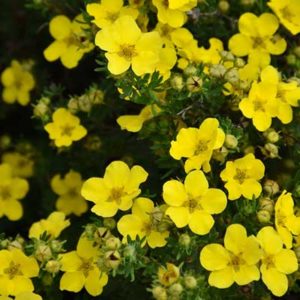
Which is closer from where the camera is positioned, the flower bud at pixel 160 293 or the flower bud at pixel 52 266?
the flower bud at pixel 160 293

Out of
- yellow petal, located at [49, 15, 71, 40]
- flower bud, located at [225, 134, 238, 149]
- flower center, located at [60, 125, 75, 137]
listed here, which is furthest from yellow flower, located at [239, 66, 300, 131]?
yellow petal, located at [49, 15, 71, 40]

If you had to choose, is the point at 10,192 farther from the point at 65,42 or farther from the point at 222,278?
the point at 222,278

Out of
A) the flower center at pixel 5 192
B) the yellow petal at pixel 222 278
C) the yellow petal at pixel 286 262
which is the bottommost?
the flower center at pixel 5 192

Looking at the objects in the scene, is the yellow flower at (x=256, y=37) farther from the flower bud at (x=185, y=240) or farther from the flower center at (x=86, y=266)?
the flower center at (x=86, y=266)

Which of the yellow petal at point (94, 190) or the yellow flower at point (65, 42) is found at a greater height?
the yellow flower at point (65, 42)

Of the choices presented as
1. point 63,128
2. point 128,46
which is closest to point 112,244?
point 128,46

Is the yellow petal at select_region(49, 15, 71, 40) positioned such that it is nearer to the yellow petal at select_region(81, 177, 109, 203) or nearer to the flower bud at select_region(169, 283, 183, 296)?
the yellow petal at select_region(81, 177, 109, 203)

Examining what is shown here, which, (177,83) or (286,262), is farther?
(177,83)

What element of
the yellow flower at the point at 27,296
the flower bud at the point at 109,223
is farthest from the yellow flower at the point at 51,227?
the yellow flower at the point at 27,296
